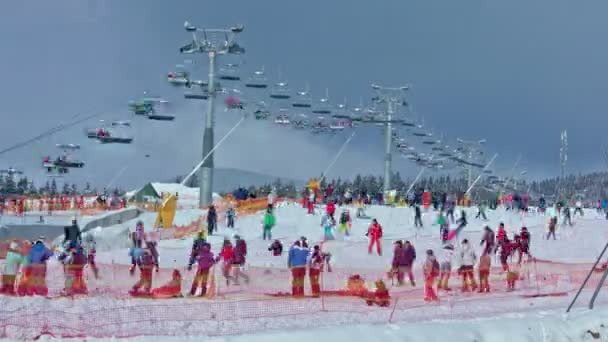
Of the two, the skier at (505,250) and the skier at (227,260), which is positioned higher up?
the skier at (505,250)

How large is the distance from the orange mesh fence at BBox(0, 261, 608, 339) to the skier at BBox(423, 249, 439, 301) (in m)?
0.26

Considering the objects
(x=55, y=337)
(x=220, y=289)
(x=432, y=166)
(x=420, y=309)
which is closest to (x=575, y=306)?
(x=420, y=309)

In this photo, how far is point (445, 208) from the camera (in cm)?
4775

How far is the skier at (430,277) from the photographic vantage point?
24.5 meters

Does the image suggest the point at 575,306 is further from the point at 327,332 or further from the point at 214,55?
the point at 214,55

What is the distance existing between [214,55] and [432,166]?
138ft

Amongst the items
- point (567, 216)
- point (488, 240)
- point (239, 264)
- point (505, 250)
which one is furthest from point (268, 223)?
point (567, 216)

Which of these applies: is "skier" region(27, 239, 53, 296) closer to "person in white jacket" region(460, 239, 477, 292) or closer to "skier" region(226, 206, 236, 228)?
"person in white jacket" region(460, 239, 477, 292)

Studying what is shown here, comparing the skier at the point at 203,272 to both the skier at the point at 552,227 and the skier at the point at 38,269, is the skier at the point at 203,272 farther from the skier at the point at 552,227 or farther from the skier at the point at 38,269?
the skier at the point at 552,227

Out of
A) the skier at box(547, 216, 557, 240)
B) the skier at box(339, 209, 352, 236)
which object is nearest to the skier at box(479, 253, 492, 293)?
the skier at box(339, 209, 352, 236)

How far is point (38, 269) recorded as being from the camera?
2397cm

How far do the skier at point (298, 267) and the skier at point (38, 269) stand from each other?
18.9 ft

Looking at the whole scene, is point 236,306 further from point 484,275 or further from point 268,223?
point 268,223

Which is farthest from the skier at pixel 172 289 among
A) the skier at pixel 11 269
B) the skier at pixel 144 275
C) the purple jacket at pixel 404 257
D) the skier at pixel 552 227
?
the skier at pixel 552 227
